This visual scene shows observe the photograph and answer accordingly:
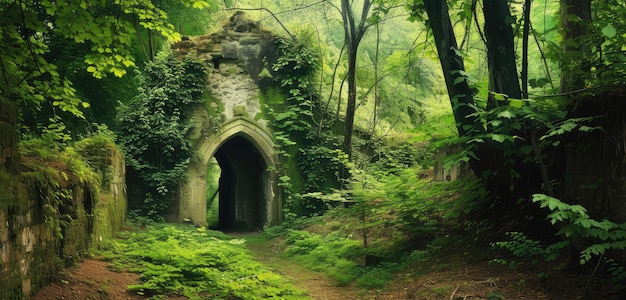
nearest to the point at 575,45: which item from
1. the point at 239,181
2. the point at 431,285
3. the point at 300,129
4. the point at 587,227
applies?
the point at 587,227

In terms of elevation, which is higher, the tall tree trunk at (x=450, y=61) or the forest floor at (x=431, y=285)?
the tall tree trunk at (x=450, y=61)

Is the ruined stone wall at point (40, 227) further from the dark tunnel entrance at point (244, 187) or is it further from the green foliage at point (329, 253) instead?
A: the dark tunnel entrance at point (244, 187)

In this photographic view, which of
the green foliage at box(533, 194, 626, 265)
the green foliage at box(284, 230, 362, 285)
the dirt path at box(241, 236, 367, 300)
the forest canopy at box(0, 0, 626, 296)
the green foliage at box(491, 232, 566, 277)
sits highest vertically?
the forest canopy at box(0, 0, 626, 296)

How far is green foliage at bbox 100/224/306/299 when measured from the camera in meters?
5.36

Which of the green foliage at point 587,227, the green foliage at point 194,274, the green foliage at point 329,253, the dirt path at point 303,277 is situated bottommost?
the dirt path at point 303,277

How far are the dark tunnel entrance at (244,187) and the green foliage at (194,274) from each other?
8674 millimetres

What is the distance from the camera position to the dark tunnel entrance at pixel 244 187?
640 inches

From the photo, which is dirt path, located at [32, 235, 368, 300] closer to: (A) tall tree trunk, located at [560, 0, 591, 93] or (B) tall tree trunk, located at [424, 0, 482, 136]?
(B) tall tree trunk, located at [424, 0, 482, 136]

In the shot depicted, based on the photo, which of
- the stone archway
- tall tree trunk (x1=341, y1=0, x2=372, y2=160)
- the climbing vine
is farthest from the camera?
the climbing vine

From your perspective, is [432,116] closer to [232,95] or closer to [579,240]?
[579,240]

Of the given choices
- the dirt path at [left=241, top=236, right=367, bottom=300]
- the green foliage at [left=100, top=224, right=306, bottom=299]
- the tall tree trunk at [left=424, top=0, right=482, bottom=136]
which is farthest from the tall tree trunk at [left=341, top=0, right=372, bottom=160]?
the green foliage at [left=100, top=224, right=306, bottom=299]

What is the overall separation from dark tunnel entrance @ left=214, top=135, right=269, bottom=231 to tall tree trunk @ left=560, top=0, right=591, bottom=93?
1120 cm

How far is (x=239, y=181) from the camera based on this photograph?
17.0 m

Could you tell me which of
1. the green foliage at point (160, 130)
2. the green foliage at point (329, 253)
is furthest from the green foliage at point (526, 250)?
the green foliage at point (160, 130)
